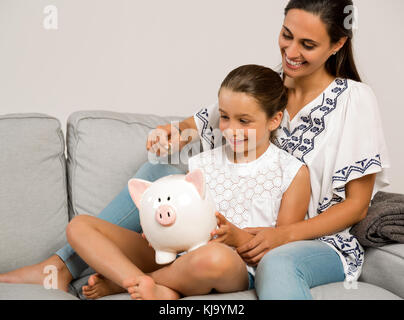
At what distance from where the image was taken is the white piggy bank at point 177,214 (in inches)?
46.9

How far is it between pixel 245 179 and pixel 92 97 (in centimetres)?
108

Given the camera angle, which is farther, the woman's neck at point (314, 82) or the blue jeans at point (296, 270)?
the woman's neck at point (314, 82)

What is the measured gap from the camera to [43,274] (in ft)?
4.95

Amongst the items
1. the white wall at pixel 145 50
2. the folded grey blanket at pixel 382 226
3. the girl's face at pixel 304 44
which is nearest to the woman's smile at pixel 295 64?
the girl's face at pixel 304 44

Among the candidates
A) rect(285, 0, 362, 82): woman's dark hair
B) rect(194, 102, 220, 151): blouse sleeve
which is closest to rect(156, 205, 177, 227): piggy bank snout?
rect(194, 102, 220, 151): blouse sleeve

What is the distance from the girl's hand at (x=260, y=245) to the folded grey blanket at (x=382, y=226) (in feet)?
0.92

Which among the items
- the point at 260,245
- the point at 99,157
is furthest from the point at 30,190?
the point at 260,245

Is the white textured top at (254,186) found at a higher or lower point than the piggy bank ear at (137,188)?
lower

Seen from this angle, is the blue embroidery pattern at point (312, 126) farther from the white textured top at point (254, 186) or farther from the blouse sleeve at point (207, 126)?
the blouse sleeve at point (207, 126)

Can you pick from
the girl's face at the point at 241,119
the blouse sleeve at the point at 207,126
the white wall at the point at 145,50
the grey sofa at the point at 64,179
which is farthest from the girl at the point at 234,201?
the white wall at the point at 145,50

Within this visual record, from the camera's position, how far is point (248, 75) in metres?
1.47

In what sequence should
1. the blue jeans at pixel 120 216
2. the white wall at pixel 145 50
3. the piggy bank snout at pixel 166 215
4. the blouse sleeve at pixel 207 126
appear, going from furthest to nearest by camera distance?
the white wall at pixel 145 50 → the blouse sleeve at pixel 207 126 → the blue jeans at pixel 120 216 → the piggy bank snout at pixel 166 215

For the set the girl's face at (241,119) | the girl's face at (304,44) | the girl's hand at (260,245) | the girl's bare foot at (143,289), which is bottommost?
the girl's bare foot at (143,289)

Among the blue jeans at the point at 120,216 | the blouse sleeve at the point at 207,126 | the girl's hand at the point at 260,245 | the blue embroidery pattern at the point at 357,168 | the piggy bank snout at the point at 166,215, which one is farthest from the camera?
the blouse sleeve at the point at 207,126
